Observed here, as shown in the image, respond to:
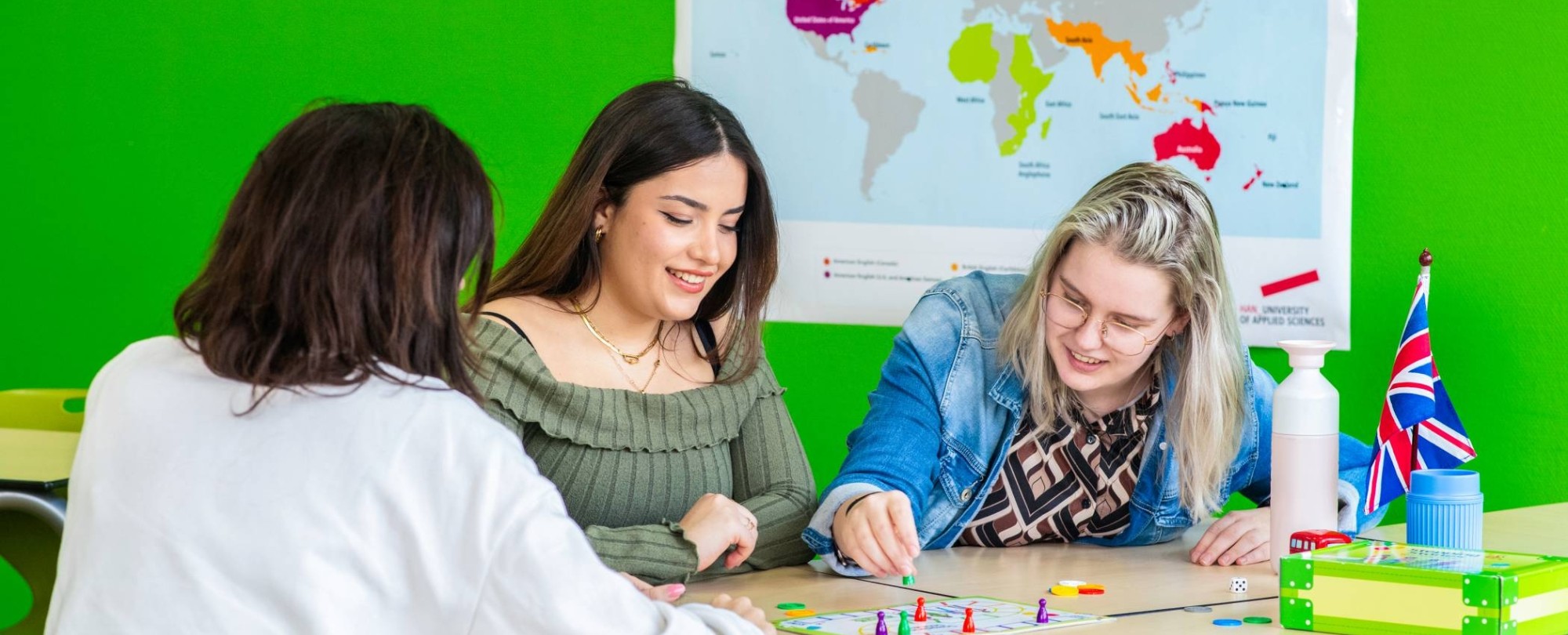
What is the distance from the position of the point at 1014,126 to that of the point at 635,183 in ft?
3.52

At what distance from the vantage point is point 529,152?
3.11 metres

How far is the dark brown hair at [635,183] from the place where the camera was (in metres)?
1.95

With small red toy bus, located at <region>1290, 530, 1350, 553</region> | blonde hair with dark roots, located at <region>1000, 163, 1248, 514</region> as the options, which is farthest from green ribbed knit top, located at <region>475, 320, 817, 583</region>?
small red toy bus, located at <region>1290, 530, 1350, 553</region>

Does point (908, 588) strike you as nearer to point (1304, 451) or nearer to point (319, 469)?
point (1304, 451)

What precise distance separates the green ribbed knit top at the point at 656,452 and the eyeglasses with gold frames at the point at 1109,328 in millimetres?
411

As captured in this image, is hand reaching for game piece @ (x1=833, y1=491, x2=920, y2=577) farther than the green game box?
Yes

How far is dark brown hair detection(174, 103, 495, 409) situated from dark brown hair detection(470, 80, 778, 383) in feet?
2.55

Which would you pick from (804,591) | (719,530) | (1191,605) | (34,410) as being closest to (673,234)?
(719,530)

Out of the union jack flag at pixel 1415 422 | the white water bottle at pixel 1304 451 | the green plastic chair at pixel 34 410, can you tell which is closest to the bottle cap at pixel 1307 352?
the white water bottle at pixel 1304 451

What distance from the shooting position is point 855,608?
1.59m

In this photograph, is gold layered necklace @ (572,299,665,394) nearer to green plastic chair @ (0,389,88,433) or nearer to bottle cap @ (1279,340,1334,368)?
bottle cap @ (1279,340,1334,368)

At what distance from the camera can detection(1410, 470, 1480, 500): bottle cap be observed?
167 centimetres

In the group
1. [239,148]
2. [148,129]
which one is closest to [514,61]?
[239,148]

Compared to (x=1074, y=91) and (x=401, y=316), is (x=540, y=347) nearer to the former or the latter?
(x=401, y=316)
